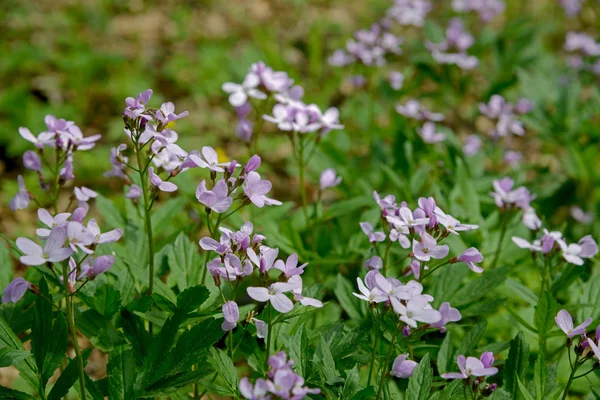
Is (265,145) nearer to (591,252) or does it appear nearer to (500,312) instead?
(500,312)

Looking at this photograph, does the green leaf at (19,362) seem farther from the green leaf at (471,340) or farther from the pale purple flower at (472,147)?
the pale purple flower at (472,147)

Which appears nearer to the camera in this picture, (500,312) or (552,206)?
(500,312)

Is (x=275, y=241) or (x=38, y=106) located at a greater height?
(x=275, y=241)

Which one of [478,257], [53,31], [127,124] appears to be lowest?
[53,31]

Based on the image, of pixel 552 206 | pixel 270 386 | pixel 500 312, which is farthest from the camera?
pixel 552 206

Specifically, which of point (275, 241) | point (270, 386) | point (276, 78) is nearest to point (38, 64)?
point (276, 78)

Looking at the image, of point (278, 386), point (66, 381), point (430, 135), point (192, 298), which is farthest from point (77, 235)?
point (430, 135)

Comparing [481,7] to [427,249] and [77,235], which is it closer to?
[427,249]
